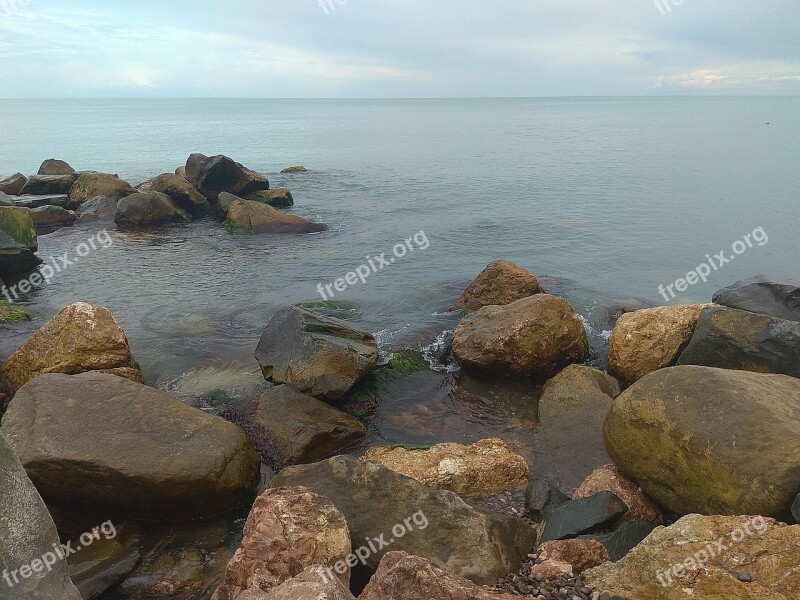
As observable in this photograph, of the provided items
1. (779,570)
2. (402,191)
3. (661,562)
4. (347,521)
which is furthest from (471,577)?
(402,191)

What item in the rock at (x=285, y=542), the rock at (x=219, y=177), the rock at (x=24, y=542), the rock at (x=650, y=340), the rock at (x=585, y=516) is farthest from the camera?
the rock at (x=219, y=177)

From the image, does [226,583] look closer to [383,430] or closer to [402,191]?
[383,430]

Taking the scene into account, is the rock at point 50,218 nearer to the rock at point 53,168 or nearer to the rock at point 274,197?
the rock at point 53,168

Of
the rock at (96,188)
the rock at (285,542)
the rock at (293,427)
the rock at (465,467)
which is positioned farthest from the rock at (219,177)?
the rock at (285,542)

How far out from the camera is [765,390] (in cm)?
683

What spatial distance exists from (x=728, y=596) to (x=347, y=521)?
3698mm

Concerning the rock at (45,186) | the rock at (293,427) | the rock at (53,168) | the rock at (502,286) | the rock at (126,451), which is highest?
the rock at (53,168)

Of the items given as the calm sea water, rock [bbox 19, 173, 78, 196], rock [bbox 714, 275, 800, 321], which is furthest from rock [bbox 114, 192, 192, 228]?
rock [bbox 714, 275, 800, 321]

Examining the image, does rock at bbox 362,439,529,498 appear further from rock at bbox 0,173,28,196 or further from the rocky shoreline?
rock at bbox 0,173,28,196

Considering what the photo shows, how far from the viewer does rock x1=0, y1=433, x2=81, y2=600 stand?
432 cm

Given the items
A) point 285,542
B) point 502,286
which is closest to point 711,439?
point 285,542

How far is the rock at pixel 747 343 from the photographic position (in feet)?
30.0

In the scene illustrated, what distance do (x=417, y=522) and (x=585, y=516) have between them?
1.95 m

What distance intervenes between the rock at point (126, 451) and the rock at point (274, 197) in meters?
22.6
